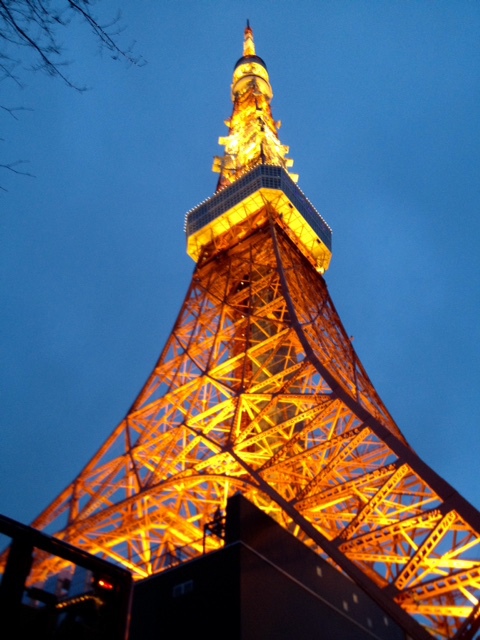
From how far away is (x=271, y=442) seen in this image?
18.1 metres

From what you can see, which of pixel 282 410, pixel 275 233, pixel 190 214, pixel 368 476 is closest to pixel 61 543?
pixel 368 476

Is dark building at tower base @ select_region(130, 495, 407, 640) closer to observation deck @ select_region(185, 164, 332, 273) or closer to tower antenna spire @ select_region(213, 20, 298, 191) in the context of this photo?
observation deck @ select_region(185, 164, 332, 273)

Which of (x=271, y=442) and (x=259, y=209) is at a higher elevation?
(x=259, y=209)

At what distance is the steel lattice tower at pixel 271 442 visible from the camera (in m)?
10.3

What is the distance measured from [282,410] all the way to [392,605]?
9571 millimetres

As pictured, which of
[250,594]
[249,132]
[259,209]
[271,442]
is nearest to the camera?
[250,594]

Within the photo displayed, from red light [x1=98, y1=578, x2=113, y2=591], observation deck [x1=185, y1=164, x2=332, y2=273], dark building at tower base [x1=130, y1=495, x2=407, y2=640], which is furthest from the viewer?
observation deck [x1=185, y1=164, x2=332, y2=273]

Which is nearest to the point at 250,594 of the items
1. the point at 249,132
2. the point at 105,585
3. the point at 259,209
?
the point at 105,585

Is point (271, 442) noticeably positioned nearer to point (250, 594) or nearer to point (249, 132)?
point (250, 594)

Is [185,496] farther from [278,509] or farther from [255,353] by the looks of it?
[255,353]

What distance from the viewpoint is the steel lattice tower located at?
33.9 ft

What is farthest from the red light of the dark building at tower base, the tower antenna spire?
the tower antenna spire

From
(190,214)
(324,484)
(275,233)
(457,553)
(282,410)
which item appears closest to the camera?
(457,553)

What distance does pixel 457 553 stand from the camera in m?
9.97
